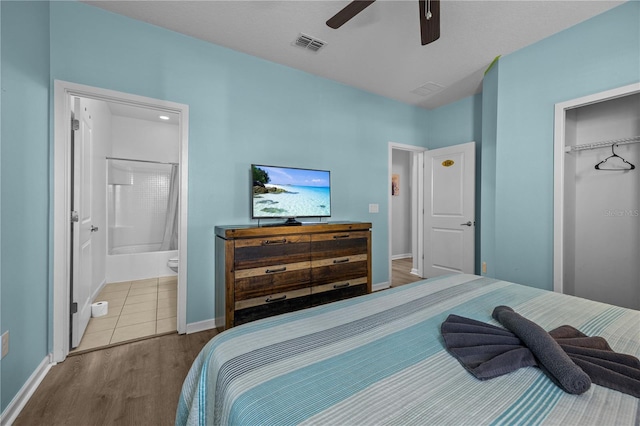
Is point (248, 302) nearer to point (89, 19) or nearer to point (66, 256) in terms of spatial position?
point (66, 256)

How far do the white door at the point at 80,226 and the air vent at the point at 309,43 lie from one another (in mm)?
1953

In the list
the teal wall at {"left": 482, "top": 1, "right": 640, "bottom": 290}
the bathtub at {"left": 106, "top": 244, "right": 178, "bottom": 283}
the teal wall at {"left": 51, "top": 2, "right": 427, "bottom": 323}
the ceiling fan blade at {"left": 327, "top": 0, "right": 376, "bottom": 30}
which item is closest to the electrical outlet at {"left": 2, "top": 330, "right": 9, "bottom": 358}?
the teal wall at {"left": 51, "top": 2, "right": 427, "bottom": 323}

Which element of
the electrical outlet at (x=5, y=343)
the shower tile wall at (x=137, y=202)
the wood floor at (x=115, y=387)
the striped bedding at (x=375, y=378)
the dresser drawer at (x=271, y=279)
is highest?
the shower tile wall at (x=137, y=202)

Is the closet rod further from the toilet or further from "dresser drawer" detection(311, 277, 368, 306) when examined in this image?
the toilet

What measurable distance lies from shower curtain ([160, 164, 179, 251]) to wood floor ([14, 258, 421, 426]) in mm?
2600

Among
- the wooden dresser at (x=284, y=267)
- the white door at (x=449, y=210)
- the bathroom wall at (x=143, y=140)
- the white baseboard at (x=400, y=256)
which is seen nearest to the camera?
the wooden dresser at (x=284, y=267)

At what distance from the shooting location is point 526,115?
2713mm

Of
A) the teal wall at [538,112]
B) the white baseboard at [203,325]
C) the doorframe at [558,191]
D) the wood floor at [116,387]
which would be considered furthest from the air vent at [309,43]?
the wood floor at [116,387]

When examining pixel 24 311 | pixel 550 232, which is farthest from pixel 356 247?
pixel 24 311

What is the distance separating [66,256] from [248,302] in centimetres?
139

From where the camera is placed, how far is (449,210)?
3.91 meters

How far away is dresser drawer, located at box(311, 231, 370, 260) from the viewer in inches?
103

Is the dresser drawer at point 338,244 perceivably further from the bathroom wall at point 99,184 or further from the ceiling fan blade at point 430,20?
the bathroom wall at point 99,184

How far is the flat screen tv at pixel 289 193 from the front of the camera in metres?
2.62
